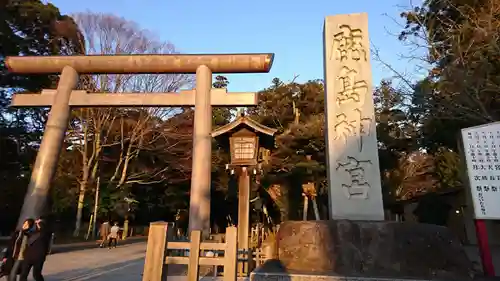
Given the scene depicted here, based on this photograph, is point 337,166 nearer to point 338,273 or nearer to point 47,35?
point 338,273

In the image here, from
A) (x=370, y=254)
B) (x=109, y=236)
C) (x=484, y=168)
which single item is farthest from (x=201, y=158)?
(x=109, y=236)

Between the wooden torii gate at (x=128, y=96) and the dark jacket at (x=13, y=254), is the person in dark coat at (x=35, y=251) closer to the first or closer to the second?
the dark jacket at (x=13, y=254)

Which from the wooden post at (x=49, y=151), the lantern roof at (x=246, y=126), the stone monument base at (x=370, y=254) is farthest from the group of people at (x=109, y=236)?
the stone monument base at (x=370, y=254)

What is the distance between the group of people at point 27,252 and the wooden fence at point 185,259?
261cm

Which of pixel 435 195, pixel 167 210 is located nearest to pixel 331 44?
pixel 435 195

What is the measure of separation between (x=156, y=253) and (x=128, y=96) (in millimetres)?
4997

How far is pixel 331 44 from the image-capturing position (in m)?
6.77

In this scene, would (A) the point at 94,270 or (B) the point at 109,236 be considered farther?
(B) the point at 109,236

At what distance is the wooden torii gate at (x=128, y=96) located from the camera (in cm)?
765

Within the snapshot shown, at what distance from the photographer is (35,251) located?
560cm

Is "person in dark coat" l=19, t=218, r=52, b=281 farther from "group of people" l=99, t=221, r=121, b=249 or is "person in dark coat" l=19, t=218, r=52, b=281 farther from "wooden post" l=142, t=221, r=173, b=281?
"group of people" l=99, t=221, r=121, b=249

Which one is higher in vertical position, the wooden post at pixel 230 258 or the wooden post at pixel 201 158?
the wooden post at pixel 201 158

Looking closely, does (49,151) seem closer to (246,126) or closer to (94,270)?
(94,270)

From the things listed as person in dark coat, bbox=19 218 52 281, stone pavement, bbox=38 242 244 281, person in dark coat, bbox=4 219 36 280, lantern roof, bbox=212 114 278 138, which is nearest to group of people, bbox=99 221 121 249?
stone pavement, bbox=38 242 244 281
